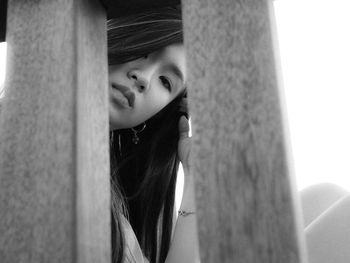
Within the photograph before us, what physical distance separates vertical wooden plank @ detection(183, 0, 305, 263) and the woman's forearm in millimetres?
1094

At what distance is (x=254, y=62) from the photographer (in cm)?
30

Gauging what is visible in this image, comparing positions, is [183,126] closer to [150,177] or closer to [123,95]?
[150,177]

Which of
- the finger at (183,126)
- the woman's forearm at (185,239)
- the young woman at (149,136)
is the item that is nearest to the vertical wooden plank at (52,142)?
the young woman at (149,136)

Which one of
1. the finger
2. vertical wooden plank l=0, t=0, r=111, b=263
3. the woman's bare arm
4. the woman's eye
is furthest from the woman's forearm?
vertical wooden plank l=0, t=0, r=111, b=263

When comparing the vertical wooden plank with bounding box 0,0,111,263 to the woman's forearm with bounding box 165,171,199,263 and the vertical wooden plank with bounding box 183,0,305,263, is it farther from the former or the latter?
the woman's forearm with bounding box 165,171,199,263

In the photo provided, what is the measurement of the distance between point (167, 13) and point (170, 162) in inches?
24.9

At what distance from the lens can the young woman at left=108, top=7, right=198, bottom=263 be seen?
3.87 feet

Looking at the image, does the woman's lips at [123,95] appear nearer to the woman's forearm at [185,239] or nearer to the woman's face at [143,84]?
the woman's face at [143,84]

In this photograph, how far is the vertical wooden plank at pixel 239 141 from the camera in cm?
28

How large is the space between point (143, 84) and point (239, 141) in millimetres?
923

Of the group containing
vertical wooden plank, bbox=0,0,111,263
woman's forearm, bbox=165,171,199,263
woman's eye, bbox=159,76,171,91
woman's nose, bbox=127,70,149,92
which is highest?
woman's eye, bbox=159,76,171,91

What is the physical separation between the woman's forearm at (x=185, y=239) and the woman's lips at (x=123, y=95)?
1.15 feet

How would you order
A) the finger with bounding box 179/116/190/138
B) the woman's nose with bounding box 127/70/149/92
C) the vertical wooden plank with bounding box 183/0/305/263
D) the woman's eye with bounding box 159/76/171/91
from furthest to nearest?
the finger with bounding box 179/116/190/138
the woman's eye with bounding box 159/76/171/91
the woman's nose with bounding box 127/70/149/92
the vertical wooden plank with bounding box 183/0/305/263

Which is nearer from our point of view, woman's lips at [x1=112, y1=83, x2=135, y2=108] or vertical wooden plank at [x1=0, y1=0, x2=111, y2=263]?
vertical wooden plank at [x1=0, y1=0, x2=111, y2=263]
